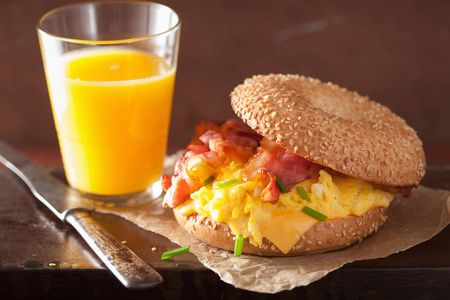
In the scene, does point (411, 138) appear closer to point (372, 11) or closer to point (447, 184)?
point (447, 184)

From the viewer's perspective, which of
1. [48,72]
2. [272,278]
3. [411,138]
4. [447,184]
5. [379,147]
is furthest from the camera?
[447,184]

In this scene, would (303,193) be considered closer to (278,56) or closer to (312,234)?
(312,234)

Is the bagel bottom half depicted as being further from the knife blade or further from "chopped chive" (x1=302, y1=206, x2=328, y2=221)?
the knife blade

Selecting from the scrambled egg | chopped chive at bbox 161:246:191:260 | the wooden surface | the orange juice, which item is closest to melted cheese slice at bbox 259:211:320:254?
the scrambled egg

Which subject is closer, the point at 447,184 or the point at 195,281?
the point at 195,281

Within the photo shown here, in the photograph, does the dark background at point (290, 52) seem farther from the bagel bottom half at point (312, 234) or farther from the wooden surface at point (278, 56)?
the bagel bottom half at point (312, 234)

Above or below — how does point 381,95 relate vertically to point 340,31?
below

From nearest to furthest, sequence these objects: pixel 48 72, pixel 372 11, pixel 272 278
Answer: pixel 272 278, pixel 48 72, pixel 372 11

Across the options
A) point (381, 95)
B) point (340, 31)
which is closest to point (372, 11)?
point (340, 31)
